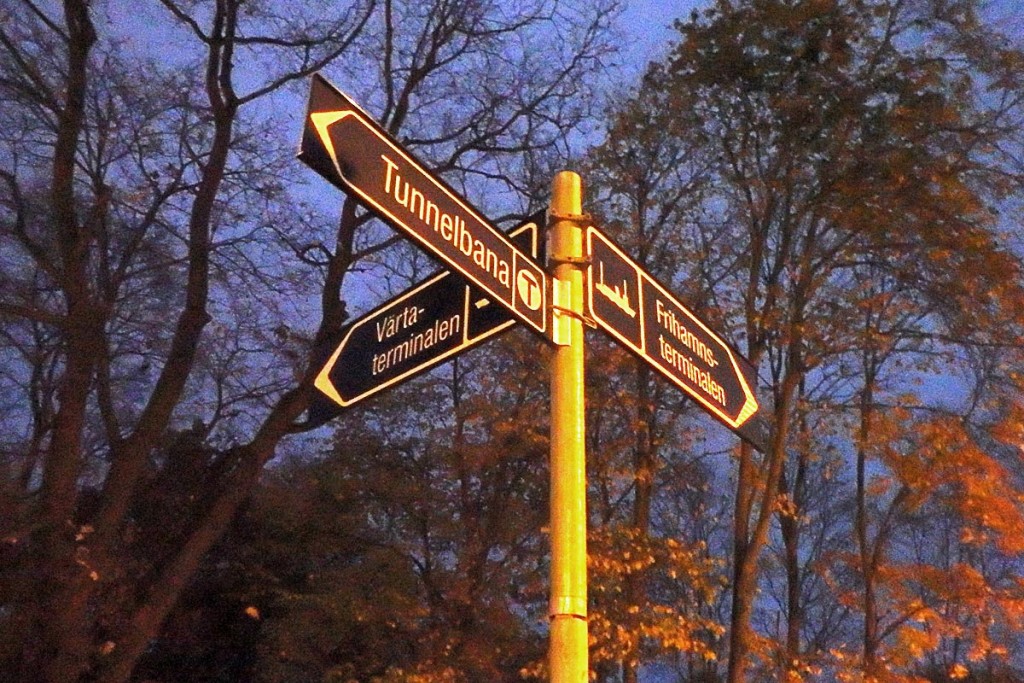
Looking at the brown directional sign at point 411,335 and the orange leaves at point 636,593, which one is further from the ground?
the orange leaves at point 636,593

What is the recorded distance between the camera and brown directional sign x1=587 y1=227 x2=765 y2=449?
12.2ft

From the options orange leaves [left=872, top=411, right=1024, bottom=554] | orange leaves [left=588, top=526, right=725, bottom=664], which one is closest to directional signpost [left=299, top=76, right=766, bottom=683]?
orange leaves [left=588, top=526, right=725, bottom=664]

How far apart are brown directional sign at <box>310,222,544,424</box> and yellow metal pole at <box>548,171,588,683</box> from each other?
0.34 ft

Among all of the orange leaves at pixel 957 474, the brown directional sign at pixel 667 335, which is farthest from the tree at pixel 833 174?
the brown directional sign at pixel 667 335

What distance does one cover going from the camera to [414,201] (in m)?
3.14

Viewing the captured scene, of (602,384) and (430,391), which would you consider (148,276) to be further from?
(602,384)

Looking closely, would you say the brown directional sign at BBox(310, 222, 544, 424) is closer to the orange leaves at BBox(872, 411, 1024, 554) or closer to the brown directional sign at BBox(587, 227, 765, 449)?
the brown directional sign at BBox(587, 227, 765, 449)

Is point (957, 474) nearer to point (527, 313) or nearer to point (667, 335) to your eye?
point (667, 335)

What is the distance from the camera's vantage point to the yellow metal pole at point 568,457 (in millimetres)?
3189

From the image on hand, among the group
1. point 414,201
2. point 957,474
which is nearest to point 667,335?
point 414,201

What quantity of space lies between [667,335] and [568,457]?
748mm

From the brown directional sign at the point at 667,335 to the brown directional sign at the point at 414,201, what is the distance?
30cm

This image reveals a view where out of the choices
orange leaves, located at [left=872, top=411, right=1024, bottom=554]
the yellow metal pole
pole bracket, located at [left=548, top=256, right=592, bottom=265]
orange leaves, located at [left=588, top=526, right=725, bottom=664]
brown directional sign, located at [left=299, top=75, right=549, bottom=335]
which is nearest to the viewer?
brown directional sign, located at [left=299, top=75, right=549, bottom=335]

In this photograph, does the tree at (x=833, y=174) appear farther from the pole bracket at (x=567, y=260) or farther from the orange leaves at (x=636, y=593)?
the pole bracket at (x=567, y=260)
